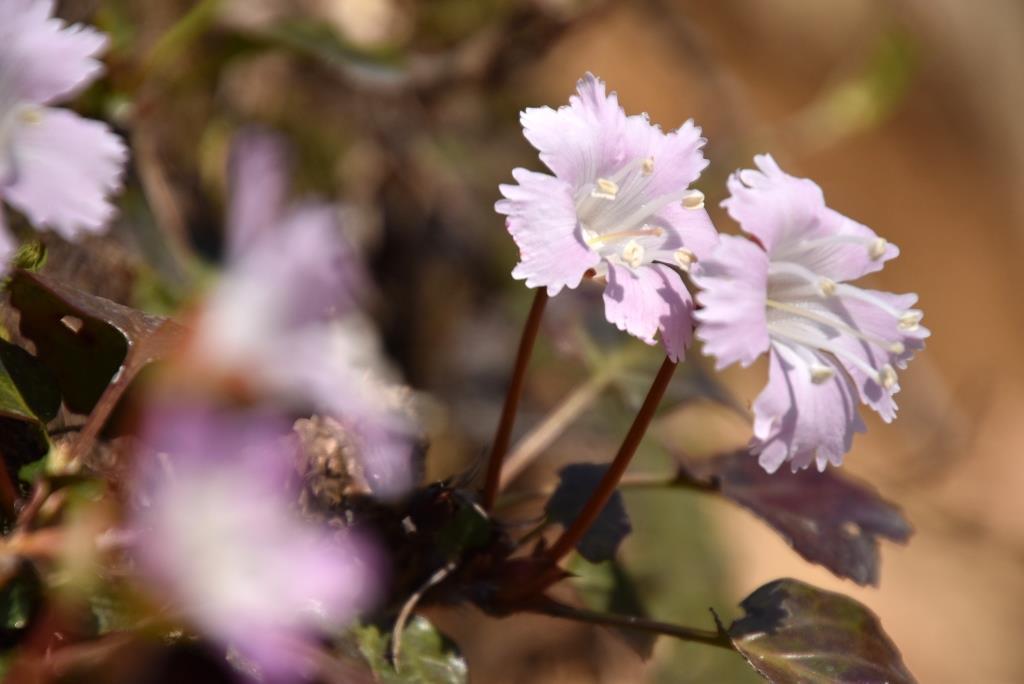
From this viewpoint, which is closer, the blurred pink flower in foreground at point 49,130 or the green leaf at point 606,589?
the blurred pink flower in foreground at point 49,130

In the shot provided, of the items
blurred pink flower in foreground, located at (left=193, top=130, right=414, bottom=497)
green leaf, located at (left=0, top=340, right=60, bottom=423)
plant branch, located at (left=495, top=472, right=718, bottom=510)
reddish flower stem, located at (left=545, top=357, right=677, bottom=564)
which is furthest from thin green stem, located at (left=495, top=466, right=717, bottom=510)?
green leaf, located at (left=0, top=340, right=60, bottom=423)

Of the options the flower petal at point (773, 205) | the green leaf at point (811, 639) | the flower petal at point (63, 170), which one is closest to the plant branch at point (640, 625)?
the green leaf at point (811, 639)

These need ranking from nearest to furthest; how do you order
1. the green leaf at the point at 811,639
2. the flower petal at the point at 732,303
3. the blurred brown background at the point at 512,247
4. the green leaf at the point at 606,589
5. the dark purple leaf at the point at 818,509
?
the flower petal at the point at 732,303
the green leaf at the point at 811,639
the dark purple leaf at the point at 818,509
the green leaf at the point at 606,589
the blurred brown background at the point at 512,247

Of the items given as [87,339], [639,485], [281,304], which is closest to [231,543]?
[281,304]

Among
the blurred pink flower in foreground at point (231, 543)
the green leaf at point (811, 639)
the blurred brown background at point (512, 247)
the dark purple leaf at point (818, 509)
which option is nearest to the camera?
the blurred pink flower in foreground at point (231, 543)

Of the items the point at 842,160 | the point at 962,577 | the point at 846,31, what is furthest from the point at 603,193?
the point at 846,31

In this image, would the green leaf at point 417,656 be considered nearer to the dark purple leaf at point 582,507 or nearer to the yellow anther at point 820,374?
the dark purple leaf at point 582,507

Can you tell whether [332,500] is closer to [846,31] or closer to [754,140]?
[754,140]
